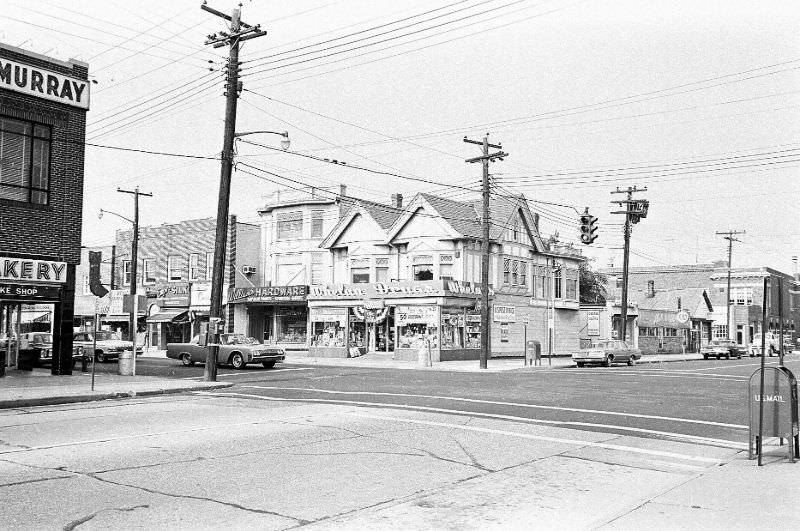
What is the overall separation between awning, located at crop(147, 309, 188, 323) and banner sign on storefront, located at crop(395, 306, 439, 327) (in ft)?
61.8

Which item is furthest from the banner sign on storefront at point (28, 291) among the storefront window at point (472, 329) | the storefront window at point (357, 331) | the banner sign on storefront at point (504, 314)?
the banner sign on storefront at point (504, 314)

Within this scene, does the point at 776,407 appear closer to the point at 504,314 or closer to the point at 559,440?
the point at 559,440

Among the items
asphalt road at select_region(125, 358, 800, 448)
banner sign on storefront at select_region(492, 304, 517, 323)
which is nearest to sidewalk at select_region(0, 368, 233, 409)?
asphalt road at select_region(125, 358, 800, 448)

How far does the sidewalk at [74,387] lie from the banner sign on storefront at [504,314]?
1026 inches

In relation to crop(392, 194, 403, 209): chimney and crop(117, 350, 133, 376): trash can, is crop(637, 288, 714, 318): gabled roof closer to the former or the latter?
crop(392, 194, 403, 209): chimney

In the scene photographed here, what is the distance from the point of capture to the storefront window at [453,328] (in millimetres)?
44125

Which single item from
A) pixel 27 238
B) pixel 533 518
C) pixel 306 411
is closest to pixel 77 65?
pixel 27 238

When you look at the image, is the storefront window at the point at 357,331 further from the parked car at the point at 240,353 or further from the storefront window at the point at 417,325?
the parked car at the point at 240,353

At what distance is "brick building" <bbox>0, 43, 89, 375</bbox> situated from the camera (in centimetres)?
2373

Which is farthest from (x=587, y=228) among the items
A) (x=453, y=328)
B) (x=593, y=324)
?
(x=593, y=324)

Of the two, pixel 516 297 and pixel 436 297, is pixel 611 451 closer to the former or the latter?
pixel 436 297

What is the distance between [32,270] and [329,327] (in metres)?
25.6

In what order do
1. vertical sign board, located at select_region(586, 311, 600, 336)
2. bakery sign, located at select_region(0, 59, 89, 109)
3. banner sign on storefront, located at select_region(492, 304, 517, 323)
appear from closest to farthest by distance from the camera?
bakery sign, located at select_region(0, 59, 89, 109) < banner sign on storefront, located at select_region(492, 304, 517, 323) < vertical sign board, located at select_region(586, 311, 600, 336)

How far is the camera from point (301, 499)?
807cm
